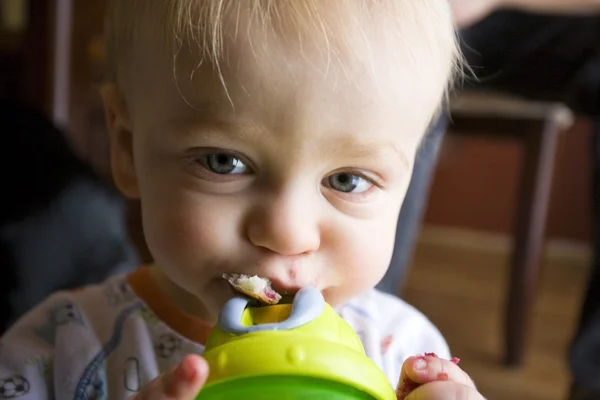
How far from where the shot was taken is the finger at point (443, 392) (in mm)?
465

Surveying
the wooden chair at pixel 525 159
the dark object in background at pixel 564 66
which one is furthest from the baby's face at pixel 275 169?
the wooden chair at pixel 525 159

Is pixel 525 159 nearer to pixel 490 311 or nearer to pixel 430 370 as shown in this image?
pixel 490 311

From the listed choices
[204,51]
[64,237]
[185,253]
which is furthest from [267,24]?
[64,237]

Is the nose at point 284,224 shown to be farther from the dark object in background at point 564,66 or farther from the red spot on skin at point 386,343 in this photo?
the dark object in background at point 564,66

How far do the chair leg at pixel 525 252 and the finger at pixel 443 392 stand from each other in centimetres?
102

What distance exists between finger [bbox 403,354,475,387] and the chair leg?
100 centimetres

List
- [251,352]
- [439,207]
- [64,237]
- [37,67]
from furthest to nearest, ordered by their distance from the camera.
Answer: [439,207] → [37,67] → [64,237] → [251,352]

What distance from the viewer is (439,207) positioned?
2516mm

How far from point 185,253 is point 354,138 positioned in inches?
5.9

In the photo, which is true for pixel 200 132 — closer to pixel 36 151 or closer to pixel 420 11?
pixel 420 11

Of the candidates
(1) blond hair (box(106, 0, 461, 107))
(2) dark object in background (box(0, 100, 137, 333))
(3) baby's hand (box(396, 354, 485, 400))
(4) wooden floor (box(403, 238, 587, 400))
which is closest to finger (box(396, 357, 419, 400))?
(3) baby's hand (box(396, 354, 485, 400))

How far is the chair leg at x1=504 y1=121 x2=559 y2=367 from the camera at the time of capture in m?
1.44

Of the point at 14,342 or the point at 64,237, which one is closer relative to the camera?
the point at 14,342

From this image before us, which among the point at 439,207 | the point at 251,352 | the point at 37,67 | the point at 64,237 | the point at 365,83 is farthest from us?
the point at 439,207
